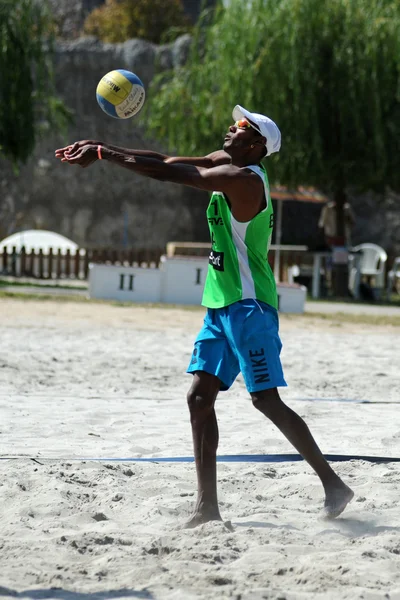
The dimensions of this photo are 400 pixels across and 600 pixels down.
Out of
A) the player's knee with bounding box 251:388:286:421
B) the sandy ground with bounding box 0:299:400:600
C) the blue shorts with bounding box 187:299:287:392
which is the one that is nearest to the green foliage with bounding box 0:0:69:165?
the sandy ground with bounding box 0:299:400:600

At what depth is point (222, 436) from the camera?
6.46 meters

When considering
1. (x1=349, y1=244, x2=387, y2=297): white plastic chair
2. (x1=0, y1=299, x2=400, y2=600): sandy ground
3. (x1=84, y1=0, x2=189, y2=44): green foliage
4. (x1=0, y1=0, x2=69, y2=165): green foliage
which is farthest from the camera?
(x1=84, y1=0, x2=189, y2=44): green foliage

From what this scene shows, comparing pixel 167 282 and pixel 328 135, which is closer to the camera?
pixel 167 282

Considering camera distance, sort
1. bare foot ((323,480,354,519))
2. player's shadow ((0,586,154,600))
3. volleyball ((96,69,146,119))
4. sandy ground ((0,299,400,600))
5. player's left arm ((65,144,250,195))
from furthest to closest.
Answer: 1. volleyball ((96,69,146,119))
2. bare foot ((323,480,354,519))
3. player's left arm ((65,144,250,195))
4. sandy ground ((0,299,400,600))
5. player's shadow ((0,586,154,600))

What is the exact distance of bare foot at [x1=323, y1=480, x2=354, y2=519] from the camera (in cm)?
459

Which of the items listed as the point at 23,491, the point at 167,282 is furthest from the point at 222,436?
the point at 167,282

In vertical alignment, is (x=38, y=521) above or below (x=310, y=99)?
below

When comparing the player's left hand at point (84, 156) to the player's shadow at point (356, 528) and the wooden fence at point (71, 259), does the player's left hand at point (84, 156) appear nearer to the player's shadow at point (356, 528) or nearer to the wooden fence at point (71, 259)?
the player's shadow at point (356, 528)

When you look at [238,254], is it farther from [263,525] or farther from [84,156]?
[263,525]

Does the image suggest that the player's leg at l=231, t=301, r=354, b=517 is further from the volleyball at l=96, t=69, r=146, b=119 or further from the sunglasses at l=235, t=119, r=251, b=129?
the volleyball at l=96, t=69, r=146, b=119

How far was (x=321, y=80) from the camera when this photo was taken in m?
21.1

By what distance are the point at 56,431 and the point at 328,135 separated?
631 inches

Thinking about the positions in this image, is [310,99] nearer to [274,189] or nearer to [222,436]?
[274,189]

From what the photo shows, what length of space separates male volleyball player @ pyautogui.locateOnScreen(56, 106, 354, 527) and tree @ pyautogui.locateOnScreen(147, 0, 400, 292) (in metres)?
16.4
